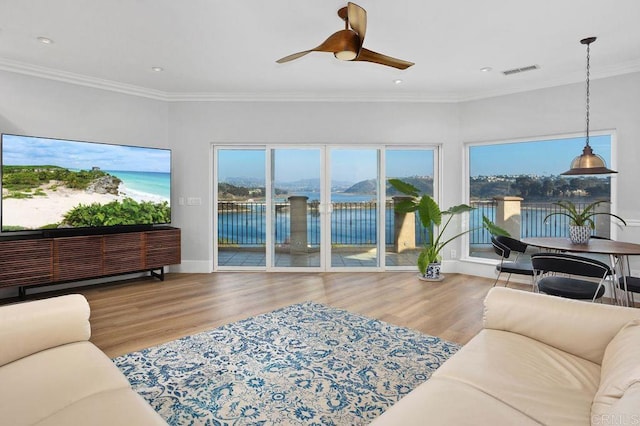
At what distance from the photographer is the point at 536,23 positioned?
10.6 feet

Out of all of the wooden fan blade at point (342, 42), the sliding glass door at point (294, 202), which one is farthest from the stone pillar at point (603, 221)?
the wooden fan blade at point (342, 42)

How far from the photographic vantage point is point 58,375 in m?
1.46

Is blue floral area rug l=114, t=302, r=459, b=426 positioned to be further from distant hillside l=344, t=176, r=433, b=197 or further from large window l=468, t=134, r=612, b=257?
large window l=468, t=134, r=612, b=257

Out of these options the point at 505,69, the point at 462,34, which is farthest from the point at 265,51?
the point at 505,69

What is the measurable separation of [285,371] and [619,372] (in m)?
1.86

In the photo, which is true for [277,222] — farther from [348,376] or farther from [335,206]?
[348,376]

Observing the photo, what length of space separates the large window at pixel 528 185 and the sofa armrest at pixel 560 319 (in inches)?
140

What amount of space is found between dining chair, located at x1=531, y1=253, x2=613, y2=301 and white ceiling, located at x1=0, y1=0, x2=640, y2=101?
217 centimetres

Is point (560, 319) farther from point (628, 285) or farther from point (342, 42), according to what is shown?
point (342, 42)

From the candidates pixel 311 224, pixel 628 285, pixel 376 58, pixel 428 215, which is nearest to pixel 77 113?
pixel 311 224

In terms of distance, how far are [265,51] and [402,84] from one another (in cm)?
214

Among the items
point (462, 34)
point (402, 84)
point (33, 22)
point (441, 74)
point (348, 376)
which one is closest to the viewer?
point (348, 376)

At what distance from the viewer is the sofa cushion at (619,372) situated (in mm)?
1107

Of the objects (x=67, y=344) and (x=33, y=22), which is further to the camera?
(x=33, y=22)
